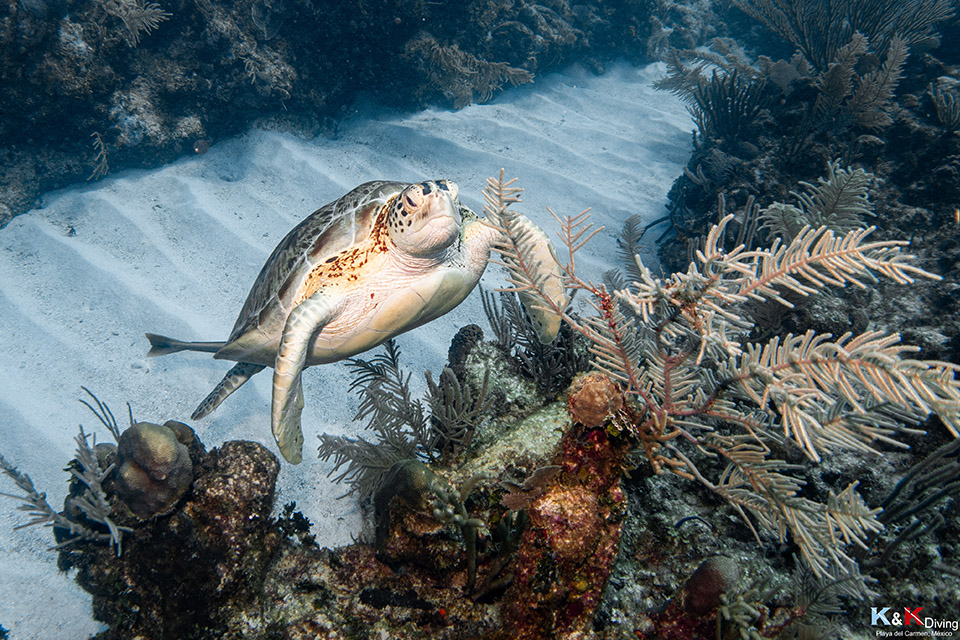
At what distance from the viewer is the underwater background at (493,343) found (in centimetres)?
161

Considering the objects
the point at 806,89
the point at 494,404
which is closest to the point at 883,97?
the point at 806,89

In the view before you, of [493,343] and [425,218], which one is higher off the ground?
[425,218]

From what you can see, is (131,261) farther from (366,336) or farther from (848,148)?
(848,148)

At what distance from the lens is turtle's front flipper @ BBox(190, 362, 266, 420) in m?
3.41

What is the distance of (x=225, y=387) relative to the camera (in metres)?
3.53

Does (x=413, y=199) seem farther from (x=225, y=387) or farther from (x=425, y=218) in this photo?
(x=225, y=387)

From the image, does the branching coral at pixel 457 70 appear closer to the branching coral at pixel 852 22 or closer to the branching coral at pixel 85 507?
the branching coral at pixel 852 22

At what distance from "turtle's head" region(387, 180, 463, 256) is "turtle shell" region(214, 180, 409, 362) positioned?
0.30m

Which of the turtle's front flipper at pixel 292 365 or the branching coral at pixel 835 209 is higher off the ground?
the branching coral at pixel 835 209

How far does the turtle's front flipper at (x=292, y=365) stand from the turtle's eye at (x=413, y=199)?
772 mm

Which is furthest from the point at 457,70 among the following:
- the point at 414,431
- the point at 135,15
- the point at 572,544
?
the point at 572,544

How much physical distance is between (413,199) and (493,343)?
1317 mm

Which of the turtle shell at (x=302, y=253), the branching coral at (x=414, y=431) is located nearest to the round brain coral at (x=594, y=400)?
the branching coral at (x=414, y=431)

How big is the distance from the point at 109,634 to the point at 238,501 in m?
0.85
